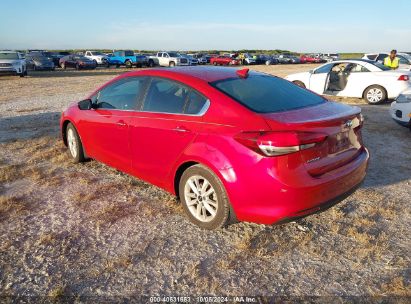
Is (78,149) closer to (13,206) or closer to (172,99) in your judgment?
(13,206)

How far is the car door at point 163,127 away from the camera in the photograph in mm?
3504

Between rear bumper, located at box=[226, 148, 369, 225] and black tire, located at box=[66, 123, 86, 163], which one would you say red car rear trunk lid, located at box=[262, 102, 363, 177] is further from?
black tire, located at box=[66, 123, 86, 163]

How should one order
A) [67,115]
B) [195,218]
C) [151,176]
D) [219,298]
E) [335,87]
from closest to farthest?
[219,298] → [195,218] → [151,176] → [67,115] → [335,87]

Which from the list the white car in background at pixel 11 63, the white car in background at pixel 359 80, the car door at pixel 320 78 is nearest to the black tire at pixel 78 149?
the white car in background at pixel 359 80

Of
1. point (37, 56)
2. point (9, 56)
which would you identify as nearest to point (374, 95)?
point (9, 56)

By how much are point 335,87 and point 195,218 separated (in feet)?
32.4

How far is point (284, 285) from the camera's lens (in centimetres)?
278

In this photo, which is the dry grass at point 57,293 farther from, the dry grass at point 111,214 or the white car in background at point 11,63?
the white car in background at point 11,63

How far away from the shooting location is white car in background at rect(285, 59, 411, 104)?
10.9m

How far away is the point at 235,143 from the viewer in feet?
10.0

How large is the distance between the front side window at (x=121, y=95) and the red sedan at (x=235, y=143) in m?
0.02

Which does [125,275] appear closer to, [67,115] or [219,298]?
[219,298]

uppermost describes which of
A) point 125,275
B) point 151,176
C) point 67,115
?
point 67,115

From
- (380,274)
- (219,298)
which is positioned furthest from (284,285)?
(380,274)
